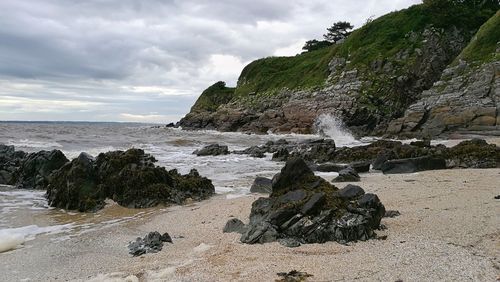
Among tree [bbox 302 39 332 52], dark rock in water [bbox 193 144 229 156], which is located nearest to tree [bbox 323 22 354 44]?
tree [bbox 302 39 332 52]

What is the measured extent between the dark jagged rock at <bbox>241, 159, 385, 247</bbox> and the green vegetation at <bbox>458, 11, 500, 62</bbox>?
110ft

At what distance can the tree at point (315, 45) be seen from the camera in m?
82.4

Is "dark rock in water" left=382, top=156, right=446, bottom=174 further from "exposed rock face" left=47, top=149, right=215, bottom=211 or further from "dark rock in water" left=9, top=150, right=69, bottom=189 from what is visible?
"dark rock in water" left=9, top=150, right=69, bottom=189

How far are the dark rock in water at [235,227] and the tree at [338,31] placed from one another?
7644 centimetres

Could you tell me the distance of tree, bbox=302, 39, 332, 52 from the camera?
271 feet

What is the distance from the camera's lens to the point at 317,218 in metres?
6.82

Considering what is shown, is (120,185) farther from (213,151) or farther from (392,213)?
(213,151)

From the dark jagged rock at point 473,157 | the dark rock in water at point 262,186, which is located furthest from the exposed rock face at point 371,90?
the dark rock in water at point 262,186

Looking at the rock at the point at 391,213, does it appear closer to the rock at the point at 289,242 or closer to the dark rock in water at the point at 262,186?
the rock at the point at 289,242

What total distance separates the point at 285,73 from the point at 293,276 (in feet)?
217

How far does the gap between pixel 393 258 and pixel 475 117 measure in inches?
1110

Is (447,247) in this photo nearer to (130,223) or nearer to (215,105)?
(130,223)

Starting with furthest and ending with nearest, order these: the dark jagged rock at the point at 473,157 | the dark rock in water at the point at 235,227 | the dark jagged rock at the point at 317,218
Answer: the dark jagged rock at the point at 473,157 → the dark rock in water at the point at 235,227 → the dark jagged rock at the point at 317,218

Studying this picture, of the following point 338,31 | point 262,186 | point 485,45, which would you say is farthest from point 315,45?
point 262,186
